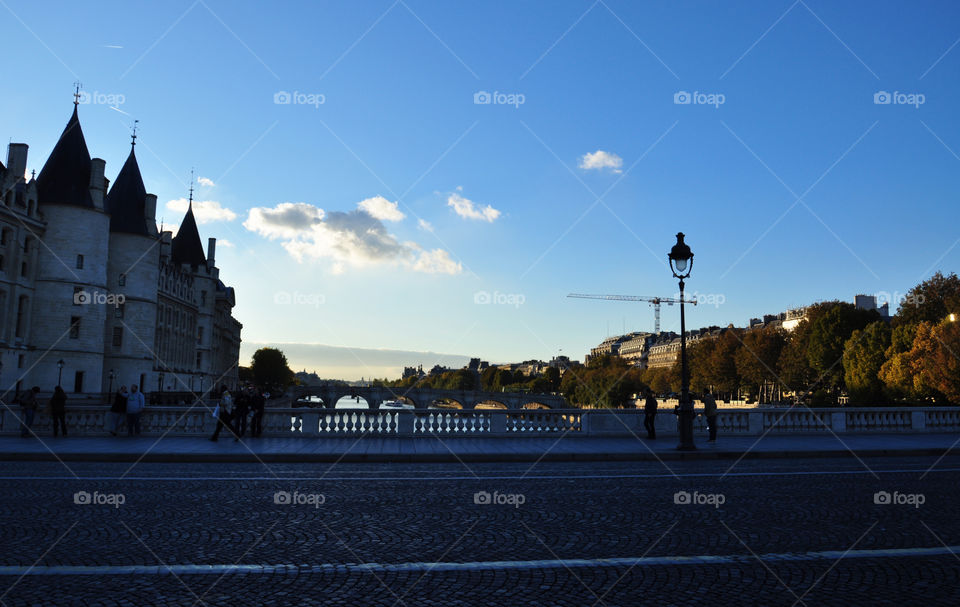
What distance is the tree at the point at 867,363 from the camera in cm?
6644

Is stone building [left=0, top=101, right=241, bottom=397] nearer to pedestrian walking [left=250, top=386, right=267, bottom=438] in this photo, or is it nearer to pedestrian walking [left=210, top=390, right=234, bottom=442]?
pedestrian walking [left=210, top=390, right=234, bottom=442]

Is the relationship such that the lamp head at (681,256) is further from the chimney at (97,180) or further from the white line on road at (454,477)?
the chimney at (97,180)

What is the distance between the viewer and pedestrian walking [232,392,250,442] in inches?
807

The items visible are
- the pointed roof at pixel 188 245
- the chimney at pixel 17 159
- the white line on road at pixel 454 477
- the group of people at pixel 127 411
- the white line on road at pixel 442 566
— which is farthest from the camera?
the pointed roof at pixel 188 245

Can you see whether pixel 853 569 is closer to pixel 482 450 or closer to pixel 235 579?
pixel 235 579

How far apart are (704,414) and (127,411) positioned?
16985 mm

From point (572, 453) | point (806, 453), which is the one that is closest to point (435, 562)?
point (572, 453)

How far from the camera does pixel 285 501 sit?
976 cm

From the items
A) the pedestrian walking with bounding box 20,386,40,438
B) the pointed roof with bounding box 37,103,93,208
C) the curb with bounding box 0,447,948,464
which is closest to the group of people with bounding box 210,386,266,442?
the curb with bounding box 0,447,948,464

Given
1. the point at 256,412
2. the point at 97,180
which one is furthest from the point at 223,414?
the point at 97,180

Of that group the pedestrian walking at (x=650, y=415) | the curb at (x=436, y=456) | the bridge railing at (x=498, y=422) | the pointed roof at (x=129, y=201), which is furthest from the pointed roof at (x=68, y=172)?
the pedestrian walking at (x=650, y=415)

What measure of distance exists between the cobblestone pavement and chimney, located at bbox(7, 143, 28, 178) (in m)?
53.5

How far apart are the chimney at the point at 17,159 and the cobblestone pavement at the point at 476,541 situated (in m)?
53.5

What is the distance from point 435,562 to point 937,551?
460 cm
